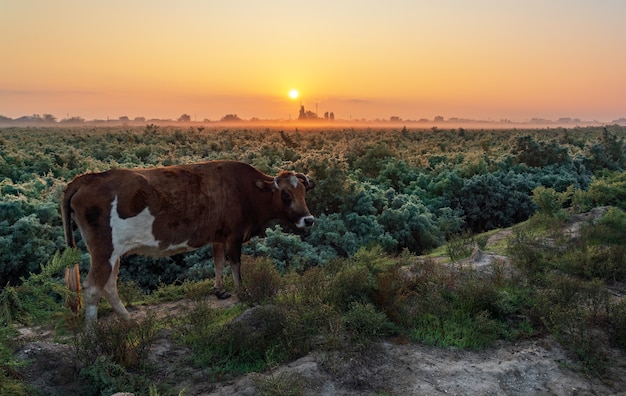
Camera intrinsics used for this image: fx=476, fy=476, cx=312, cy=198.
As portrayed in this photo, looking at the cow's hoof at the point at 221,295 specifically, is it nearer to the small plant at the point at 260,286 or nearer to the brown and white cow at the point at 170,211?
the brown and white cow at the point at 170,211

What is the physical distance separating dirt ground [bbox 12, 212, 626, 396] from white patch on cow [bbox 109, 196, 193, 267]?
1.37 m

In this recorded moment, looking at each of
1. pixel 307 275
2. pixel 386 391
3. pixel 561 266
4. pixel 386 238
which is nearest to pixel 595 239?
pixel 561 266

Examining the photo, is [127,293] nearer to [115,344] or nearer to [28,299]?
[115,344]

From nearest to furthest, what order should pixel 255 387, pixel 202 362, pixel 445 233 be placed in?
pixel 255 387
pixel 202 362
pixel 445 233

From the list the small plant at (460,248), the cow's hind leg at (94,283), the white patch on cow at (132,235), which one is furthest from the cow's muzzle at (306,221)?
the small plant at (460,248)

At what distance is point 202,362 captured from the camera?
5500 millimetres

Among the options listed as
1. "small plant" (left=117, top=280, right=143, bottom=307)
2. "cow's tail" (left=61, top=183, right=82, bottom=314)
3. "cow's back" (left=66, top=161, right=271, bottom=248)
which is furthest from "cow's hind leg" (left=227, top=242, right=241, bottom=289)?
"cow's tail" (left=61, top=183, right=82, bottom=314)

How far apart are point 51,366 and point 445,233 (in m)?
10.9

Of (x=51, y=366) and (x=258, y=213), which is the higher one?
(x=258, y=213)

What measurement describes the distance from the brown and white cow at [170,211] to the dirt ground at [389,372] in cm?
96

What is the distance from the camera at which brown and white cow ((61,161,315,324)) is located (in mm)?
6301

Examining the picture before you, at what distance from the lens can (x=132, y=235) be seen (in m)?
6.55

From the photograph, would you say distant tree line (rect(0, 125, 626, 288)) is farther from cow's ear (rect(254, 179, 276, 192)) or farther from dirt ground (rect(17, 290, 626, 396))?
dirt ground (rect(17, 290, 626, 396))

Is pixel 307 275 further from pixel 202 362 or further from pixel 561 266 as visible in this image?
pixel 561 266
